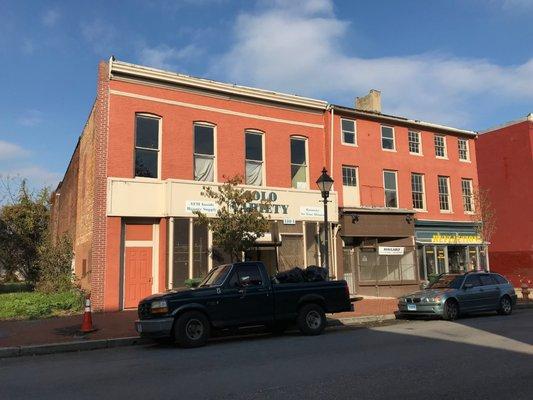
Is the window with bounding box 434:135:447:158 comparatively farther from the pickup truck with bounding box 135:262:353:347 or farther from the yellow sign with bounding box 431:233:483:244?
the pickup truck with bounding box 135:262:353:347

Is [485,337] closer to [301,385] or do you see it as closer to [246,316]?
[246,316]

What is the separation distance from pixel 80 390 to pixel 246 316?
16.4 ft

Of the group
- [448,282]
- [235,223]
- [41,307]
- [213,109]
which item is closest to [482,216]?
[448,282]

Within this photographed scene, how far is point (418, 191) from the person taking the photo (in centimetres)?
2644

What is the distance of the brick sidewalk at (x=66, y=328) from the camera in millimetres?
11812

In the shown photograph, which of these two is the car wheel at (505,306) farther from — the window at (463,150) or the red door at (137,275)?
the window at (463,150)

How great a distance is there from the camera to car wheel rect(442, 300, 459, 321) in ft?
49.7

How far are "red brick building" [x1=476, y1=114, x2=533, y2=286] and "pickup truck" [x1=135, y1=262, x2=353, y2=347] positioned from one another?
2121cm

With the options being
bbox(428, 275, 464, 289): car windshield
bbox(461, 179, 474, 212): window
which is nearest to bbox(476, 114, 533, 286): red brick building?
bbox(461, 179, 474, 212): window

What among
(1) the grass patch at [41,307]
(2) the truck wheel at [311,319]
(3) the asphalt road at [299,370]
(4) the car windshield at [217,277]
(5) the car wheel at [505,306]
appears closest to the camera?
(3) the asphalt road at [299,370]

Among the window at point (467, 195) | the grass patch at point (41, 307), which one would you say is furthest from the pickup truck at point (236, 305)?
the window at point (467, 195)

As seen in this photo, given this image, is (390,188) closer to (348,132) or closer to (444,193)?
(348,132)

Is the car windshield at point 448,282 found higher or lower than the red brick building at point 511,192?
lower

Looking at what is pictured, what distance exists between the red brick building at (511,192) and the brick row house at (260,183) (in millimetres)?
3989
